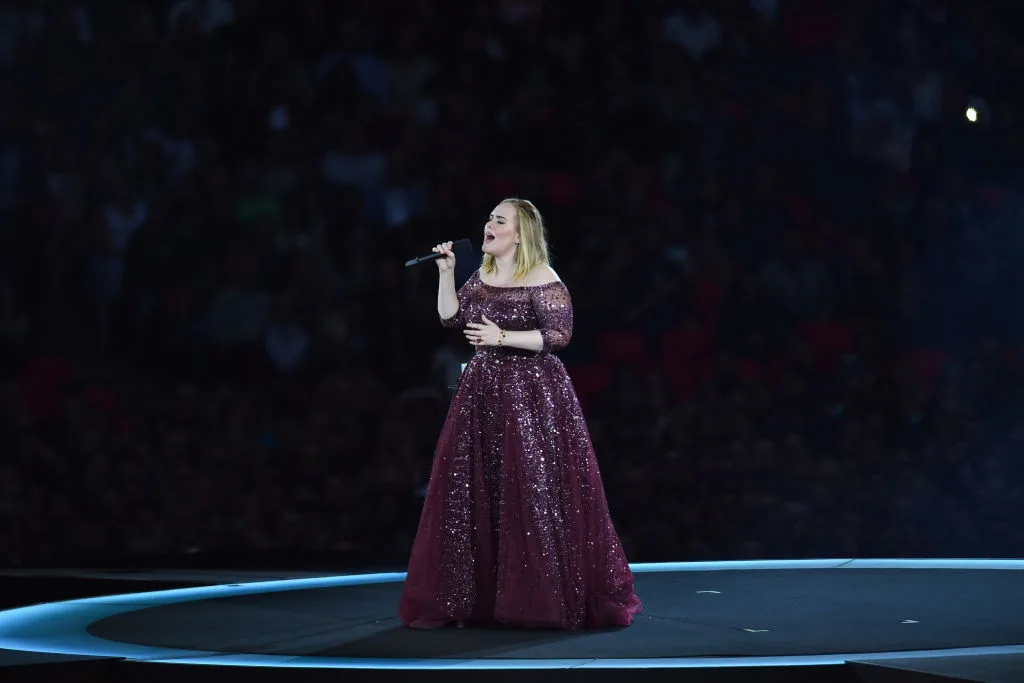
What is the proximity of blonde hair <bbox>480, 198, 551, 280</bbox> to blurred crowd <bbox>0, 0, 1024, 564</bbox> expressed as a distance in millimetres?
2079

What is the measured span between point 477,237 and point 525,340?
2.32 m

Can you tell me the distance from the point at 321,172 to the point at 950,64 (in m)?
2.75

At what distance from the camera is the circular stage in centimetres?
273

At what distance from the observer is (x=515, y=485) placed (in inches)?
128

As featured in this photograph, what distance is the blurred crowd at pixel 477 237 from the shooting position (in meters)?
5.36

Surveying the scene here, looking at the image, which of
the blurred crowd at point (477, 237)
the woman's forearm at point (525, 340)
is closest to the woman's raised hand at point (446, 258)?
Answer: the woman's forearm at point (525, 340)

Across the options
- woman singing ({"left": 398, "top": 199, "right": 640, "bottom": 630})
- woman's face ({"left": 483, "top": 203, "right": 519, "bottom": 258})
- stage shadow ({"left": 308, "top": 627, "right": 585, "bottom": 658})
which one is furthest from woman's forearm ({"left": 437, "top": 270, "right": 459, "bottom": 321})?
stage shadow ({"left": 308, "top": 627, "right": 585, "bottom": 658})

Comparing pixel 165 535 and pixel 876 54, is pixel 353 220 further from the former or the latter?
pixel 876 54

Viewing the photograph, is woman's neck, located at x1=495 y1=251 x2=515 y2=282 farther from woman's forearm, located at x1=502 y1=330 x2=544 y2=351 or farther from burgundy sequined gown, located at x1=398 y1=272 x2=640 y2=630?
woman's forearm, located at x1=502 y1=330 x2=544 y2=351

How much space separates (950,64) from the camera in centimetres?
596

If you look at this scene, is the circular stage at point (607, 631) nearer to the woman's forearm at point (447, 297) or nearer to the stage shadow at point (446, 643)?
the stage shadow at point (446, 643)

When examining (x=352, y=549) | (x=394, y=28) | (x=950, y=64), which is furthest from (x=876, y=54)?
(x=352, y=549)

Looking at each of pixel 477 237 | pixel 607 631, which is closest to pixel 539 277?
pixel 607 631

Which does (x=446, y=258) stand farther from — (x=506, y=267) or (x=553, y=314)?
(x=553, y=314)
